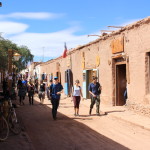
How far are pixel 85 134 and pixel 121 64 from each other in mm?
6947

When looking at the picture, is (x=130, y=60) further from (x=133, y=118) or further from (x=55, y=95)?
(x=55, y=95)

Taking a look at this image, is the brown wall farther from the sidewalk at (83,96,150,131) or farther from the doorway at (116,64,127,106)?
the sidewalk at (83,96,150,131)

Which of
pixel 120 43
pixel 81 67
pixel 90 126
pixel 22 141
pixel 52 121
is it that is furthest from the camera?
pixel 81 67

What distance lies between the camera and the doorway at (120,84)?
15.0 m

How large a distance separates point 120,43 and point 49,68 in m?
22.8

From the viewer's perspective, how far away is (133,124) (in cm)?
1006

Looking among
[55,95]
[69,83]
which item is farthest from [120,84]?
[69,83]

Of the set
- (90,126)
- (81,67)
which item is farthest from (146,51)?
(81,67)

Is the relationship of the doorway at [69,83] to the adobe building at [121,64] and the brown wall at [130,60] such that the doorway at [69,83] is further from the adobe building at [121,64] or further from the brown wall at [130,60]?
the brown wall at [130,60]

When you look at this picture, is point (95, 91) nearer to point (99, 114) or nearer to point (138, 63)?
point (99, 114)

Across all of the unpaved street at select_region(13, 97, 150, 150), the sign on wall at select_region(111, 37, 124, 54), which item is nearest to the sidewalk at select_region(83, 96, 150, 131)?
the unpaved street at select_region(13, 97, 150, 150)

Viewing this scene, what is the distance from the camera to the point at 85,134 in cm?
835

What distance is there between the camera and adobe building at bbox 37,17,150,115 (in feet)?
39.5

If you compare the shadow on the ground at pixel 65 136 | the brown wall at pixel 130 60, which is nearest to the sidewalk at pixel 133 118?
the brown wall at pixel 130 60
